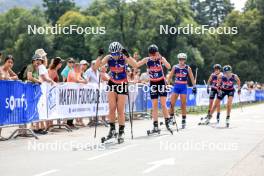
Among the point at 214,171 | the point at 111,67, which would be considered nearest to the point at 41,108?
the point at 111,67

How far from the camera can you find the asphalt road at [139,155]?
29.7ft

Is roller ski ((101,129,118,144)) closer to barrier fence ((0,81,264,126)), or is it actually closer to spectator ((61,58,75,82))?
barrier fence ((0,81,264,126))

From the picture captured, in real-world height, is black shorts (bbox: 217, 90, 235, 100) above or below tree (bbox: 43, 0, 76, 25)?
below

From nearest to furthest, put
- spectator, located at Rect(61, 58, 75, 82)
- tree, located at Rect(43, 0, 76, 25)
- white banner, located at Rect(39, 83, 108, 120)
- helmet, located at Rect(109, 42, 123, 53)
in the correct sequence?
1. helmet, located at Rect(109, 42, 123, 53)
2. white banner, located at Rect(39, 83, 108, 120)
3. spectator, located at Rect(61, 58, 75, 82)
4. tree, located at Rect(43, 0, 76, 25)

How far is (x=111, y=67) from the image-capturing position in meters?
13.4

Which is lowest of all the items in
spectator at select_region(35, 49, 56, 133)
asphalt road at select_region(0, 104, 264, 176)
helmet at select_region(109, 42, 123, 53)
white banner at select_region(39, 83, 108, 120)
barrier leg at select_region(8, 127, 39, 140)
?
asphalt road at select_region(0, 104, 264, 176)

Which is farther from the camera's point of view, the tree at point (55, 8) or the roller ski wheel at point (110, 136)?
the tree at point (55, 8)

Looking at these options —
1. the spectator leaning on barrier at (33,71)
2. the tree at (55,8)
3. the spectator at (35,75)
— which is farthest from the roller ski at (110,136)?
the tree at (55,8)

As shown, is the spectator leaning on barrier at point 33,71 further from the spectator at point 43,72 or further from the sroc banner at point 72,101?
the sroc banner at point 72,101

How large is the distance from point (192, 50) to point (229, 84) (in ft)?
204

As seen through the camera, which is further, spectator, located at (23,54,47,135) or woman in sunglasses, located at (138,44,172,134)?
woman in sunglasses, located at (138,44,172,134)

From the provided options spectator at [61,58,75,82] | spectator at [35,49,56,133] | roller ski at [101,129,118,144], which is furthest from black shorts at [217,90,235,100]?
roller ski at [101,129,118,144]

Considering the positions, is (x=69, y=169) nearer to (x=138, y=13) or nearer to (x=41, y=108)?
(x=41, y=108)

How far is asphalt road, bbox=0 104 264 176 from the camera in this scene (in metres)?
9.05
